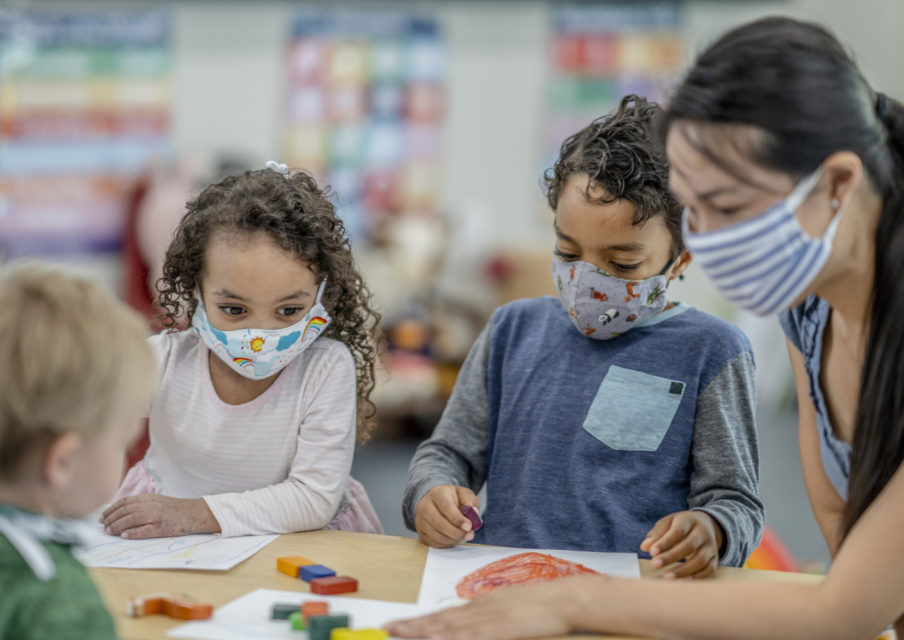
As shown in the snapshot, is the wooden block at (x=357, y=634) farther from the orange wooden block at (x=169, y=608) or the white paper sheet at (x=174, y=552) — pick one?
the white paper sheet at (x=174, y=552)

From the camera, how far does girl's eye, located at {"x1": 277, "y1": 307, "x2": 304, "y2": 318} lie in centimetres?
123

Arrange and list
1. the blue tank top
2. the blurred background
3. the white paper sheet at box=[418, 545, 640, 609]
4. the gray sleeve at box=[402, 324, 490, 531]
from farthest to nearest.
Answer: the blurred background
the gray sleeve at box=[402, 324, 490, 531]
the blue tank top
the white paper sheet at box=[418, 545, 640, 609]

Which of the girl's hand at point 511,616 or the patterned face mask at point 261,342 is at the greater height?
the patterned face mask at point 261,342

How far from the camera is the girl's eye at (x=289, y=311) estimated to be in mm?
1228

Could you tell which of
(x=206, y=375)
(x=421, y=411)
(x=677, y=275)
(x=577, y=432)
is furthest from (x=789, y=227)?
(x=421, y=411)

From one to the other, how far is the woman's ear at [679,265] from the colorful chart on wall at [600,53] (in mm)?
3333

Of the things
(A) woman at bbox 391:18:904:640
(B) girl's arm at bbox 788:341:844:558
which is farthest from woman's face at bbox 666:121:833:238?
(B) girl's arm at bbox 788:341:844:558

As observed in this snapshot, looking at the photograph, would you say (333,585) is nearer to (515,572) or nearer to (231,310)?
(515,572)

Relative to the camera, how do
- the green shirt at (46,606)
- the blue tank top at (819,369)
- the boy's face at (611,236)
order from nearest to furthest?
the green shirt at (46,606) < the blue tank top at (819,369) < the boy's face at (611,236)

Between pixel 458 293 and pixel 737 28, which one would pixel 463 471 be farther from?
pixel 458 293

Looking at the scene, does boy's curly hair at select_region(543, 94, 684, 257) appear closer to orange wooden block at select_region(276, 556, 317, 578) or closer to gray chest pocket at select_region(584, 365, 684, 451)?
gray chest pocket at select_region(584, 365, 684, 451)

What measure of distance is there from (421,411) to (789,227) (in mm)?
3248

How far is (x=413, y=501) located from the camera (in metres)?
1.23

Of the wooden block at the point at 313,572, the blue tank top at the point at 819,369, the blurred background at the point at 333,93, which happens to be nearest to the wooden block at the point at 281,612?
the wooden block at the point at 313,572
